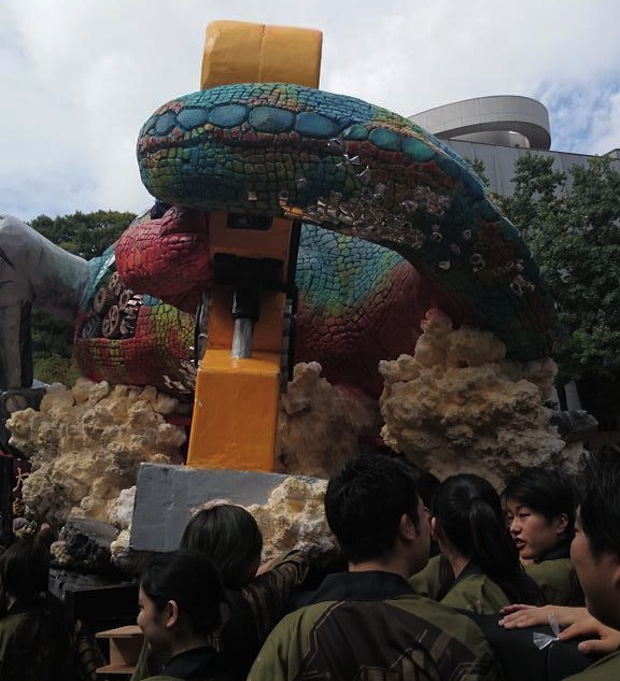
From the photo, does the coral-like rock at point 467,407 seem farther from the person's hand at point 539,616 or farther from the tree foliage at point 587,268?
the tree foliage at point 587,268

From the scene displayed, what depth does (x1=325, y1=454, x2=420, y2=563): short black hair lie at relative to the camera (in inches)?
61.3

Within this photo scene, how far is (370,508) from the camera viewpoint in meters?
1.57

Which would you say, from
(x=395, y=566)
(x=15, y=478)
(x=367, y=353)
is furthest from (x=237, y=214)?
(x=15, y=478)

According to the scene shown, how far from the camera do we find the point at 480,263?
14.2 feet

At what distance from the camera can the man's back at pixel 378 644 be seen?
1.35 m

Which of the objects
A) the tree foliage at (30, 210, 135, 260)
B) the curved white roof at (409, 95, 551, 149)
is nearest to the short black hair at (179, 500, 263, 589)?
the tree foliage at (30, 210, 135, 260)

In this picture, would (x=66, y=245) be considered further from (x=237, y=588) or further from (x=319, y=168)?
(x=237, y=588)

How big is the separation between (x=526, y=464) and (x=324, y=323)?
1.99 meters

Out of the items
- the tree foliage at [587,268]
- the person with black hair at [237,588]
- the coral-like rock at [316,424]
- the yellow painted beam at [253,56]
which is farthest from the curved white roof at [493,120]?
the person with black hair at [237,588]

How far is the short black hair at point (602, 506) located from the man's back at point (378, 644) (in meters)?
0.37

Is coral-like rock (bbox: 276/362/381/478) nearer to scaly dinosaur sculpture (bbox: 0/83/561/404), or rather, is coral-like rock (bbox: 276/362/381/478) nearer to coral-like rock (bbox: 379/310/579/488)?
scaly dinosaur sculpture (bbox: 0/83/561/404)

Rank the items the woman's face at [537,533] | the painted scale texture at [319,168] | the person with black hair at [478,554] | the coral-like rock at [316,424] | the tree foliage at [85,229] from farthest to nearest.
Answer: the tree foliage at [85,229] → the coral-like rock at [316,424] → the painted scale texture at [319,168] → the woman's face at [537,533] → the person with black hair at [478,554]

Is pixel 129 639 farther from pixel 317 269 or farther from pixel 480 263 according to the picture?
pixel 317 269

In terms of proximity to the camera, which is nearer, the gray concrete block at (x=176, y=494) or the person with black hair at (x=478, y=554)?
the person with black hair at (x=478, y=554)
